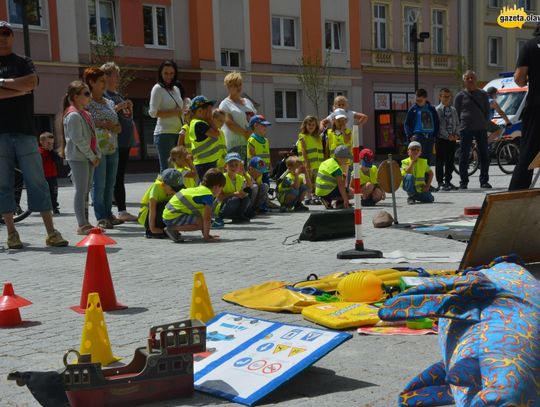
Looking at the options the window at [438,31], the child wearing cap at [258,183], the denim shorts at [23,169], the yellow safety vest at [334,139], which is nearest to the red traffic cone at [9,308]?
the denim shorts at [23,169]

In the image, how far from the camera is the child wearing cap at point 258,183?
11.3 metres

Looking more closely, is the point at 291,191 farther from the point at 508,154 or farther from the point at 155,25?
the point at 155,25

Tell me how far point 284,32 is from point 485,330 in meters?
34.9

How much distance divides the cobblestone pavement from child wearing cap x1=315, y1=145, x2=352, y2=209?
604 millimetres

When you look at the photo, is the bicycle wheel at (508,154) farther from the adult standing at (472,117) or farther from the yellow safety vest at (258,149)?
the yellow safety vest at (258,149)

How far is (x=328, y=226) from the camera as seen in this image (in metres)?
8.41

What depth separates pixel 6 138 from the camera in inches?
309

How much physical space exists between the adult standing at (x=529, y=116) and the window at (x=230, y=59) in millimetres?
27470

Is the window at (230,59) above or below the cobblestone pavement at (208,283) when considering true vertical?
above

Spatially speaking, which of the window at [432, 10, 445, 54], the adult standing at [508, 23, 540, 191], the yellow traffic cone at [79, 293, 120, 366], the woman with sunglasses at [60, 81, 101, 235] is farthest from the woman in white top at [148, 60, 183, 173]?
the window at [432, 10, 445, 54]

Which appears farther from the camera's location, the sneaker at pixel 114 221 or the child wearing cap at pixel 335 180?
the child wearing cap at pixel 335 180

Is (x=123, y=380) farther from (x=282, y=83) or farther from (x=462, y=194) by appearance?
(x=282, y=83)

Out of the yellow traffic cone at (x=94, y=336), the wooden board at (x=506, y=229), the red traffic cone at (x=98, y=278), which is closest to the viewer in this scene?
the yellow traffic cone at (x=94, y=336)

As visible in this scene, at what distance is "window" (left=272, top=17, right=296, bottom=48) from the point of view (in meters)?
36.0
